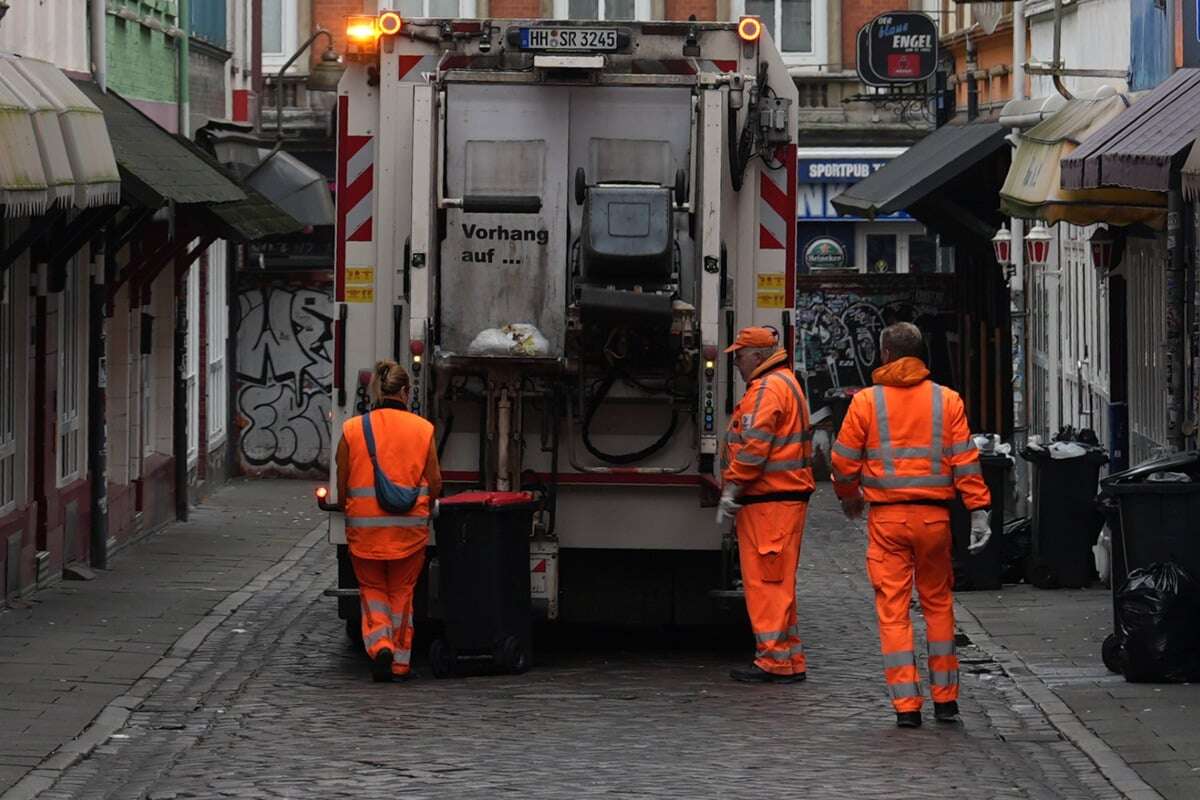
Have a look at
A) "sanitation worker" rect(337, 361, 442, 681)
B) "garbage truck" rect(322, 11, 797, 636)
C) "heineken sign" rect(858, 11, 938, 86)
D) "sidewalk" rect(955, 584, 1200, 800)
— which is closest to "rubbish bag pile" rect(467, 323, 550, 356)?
"garbage truck" rect(322, 11, 797, 636)

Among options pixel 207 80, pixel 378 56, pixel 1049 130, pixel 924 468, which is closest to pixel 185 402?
pixel 207 80

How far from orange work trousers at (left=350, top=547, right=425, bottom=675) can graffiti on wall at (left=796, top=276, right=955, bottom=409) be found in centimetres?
1584

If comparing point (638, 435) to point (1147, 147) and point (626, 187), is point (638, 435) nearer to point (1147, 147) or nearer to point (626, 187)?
point (626, 187)

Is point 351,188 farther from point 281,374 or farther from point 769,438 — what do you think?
point 281,374

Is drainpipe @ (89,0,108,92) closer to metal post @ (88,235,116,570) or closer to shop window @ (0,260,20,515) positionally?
metal post @ (88,235,116,570)

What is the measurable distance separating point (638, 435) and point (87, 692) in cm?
278

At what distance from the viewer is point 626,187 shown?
40.1 feet

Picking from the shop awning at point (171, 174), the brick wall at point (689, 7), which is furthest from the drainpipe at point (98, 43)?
the brick wall at point (689, 7)

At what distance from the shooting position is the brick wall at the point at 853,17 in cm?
3647

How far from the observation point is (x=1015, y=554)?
16.9m

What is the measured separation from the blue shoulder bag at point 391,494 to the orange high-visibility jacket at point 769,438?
1.44m

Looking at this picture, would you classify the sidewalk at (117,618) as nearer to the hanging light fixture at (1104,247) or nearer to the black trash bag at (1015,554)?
the black trash bag at (1015,554)

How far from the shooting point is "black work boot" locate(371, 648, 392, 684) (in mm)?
12055

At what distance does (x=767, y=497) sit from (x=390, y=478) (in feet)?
5.64
